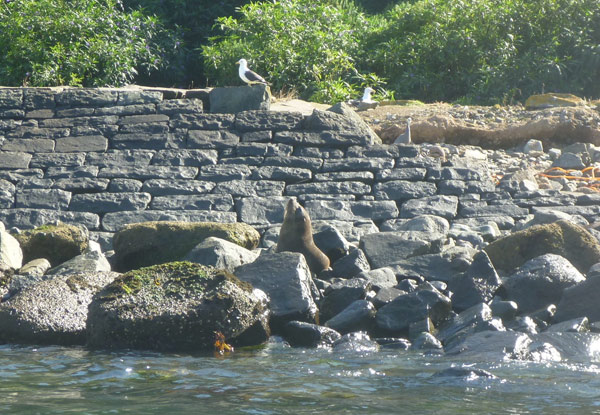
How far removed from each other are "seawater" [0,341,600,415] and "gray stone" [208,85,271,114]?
15.5 feet

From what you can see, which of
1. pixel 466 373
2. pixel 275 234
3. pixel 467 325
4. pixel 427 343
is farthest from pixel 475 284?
pixel 275 234

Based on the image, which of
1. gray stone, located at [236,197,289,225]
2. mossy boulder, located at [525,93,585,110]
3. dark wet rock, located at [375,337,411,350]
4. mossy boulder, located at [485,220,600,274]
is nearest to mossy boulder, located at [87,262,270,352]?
dark wet rock, located at [375,337,411,350]

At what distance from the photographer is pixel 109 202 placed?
26.9 ft

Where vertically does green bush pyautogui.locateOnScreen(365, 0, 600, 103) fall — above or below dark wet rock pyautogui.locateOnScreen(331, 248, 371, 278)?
above

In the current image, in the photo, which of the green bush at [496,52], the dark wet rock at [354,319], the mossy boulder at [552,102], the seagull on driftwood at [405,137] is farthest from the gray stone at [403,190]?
the green bush at [496,52]

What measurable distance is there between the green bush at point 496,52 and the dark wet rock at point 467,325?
786cm

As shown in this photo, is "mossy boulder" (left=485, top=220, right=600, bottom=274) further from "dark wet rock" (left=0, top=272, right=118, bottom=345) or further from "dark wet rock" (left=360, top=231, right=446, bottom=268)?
"dark wet rock" (left=0, top=272, right=118, bottom=345)

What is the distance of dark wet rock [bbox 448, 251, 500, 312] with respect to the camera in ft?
18.7

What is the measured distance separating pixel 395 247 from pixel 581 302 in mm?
1736

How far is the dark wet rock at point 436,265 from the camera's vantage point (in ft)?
20.2

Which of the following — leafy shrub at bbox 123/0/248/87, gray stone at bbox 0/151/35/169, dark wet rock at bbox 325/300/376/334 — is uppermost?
leafy shrub at bbox 123/0/248/87

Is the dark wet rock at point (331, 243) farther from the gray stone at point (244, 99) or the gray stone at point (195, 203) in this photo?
the gray stone at point (244, 99)

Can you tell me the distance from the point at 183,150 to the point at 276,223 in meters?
1.57

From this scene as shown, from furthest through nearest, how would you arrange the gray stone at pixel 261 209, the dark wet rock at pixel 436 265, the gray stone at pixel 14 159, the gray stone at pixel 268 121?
the gray stone at pixel 268 121 < the gray stone at pixel 14 159 < the gray stone at pixel 261 209 < the dark wet rock at pixel 436 265
